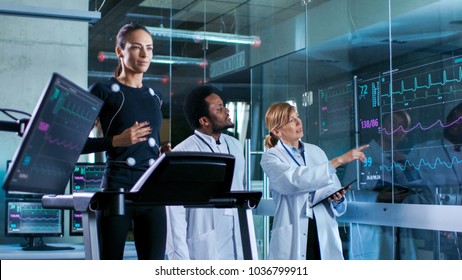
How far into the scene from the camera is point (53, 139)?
6.37 feet

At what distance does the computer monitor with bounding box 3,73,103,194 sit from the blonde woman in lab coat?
1.64 m

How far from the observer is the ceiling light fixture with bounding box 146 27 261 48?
5.19 meters

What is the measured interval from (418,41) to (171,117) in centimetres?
253

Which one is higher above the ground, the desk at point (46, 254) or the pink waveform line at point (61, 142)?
the pink waveform line at point (61, 142)

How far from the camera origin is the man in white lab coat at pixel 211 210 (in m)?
3.63

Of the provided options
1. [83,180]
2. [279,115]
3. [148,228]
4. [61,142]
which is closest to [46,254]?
[83,180]

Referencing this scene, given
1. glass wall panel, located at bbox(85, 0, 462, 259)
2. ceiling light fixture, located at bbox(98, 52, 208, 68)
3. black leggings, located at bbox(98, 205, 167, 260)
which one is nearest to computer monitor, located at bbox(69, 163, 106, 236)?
glass wall panel, located at bbox(85, 0, 462, 259)

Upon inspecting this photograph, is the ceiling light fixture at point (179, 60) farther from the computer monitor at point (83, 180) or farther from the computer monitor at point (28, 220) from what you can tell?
the computer monitor at point (28, 220)

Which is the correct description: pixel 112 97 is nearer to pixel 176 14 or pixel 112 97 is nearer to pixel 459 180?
pixel 459 180

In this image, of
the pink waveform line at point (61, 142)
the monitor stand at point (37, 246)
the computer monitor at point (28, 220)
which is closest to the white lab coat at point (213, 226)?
the monitor stand at point (37, 246)

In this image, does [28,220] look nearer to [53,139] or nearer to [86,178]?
[86,178]

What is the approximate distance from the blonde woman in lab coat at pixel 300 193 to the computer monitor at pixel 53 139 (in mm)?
1641

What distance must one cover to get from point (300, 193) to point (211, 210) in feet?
1.45

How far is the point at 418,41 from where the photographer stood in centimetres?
348
